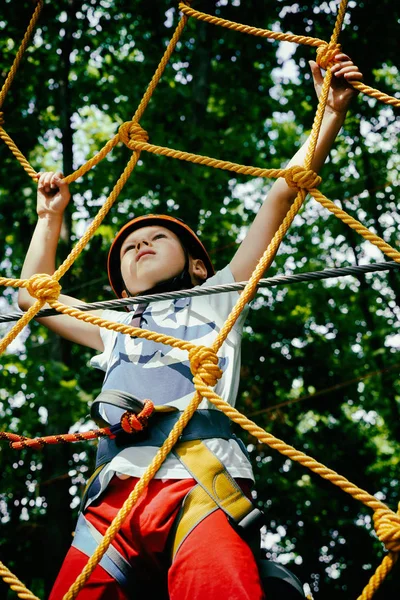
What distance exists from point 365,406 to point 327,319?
0.68 m

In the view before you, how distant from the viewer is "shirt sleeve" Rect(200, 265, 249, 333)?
1.48 meters

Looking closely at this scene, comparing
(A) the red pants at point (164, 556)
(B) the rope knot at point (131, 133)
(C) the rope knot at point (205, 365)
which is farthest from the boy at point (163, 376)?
(B) the rope knot at point (131, 133)

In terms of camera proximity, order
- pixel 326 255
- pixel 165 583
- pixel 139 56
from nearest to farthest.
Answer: pixel 165 583, pixel 139 56, pixel 326 255

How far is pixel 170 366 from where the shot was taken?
1358 millimetres

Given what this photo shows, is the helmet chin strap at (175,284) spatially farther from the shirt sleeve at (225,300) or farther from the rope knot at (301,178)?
the rope knot at (301,178)

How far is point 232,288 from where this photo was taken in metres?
1.29

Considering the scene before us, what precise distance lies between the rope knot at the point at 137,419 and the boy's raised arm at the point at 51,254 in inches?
18.0

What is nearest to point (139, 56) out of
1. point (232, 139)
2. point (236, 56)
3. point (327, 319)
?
point (236, 56)

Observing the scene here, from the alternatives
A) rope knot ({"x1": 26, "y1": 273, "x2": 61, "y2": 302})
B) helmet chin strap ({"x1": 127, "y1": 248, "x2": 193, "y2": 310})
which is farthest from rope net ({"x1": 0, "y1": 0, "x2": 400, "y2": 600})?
helmet chin strap ({"x1": 127, "y1": 248, "x2": 193, "y2": 310})

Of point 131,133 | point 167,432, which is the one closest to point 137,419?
point 167,432

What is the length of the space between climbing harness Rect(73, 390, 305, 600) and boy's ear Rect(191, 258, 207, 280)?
537mm

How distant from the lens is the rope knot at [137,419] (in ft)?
3.95

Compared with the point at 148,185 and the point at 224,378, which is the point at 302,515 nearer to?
the point at 148,185

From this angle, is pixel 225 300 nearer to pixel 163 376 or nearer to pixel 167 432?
pixel 163 376
